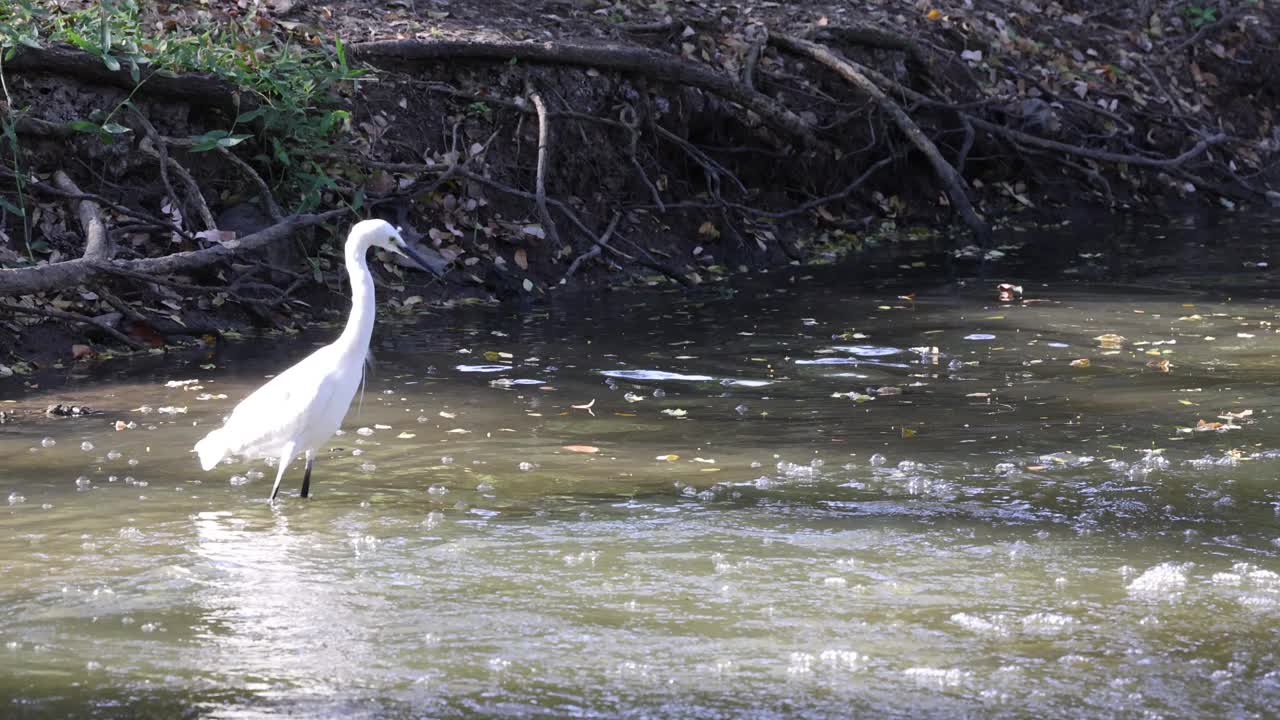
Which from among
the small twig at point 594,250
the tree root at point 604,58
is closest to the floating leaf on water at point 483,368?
the small twig at point 594,250

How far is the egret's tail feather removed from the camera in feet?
18.4

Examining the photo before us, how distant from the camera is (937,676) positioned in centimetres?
363

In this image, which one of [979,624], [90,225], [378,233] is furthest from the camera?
[90,225]

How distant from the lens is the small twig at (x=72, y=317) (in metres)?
7.94

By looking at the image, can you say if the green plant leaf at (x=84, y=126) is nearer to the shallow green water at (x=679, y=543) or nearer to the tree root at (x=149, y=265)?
the tree root at (x=149, y=265)

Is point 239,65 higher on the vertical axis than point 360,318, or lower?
higher

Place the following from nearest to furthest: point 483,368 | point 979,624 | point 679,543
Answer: point 979,624 → point 679,543 → point 483,368

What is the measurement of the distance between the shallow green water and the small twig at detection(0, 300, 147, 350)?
1.84 ft

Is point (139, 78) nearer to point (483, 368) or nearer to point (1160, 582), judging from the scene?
point (483, 368)

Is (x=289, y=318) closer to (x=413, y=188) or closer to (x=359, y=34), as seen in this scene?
(x=413, y=188)

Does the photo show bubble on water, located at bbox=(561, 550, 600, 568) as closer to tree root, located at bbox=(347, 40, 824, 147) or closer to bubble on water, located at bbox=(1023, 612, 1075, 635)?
bubble on water, located at bbox=(1023, 612, 1075, 635)

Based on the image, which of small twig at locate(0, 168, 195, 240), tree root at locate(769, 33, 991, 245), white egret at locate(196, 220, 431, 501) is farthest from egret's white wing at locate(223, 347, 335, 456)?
tree root at locate(769, 33, 991, 245)

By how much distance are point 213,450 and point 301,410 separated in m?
0.42

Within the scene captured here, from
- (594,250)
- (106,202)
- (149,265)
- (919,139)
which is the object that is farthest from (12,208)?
(919,139)
